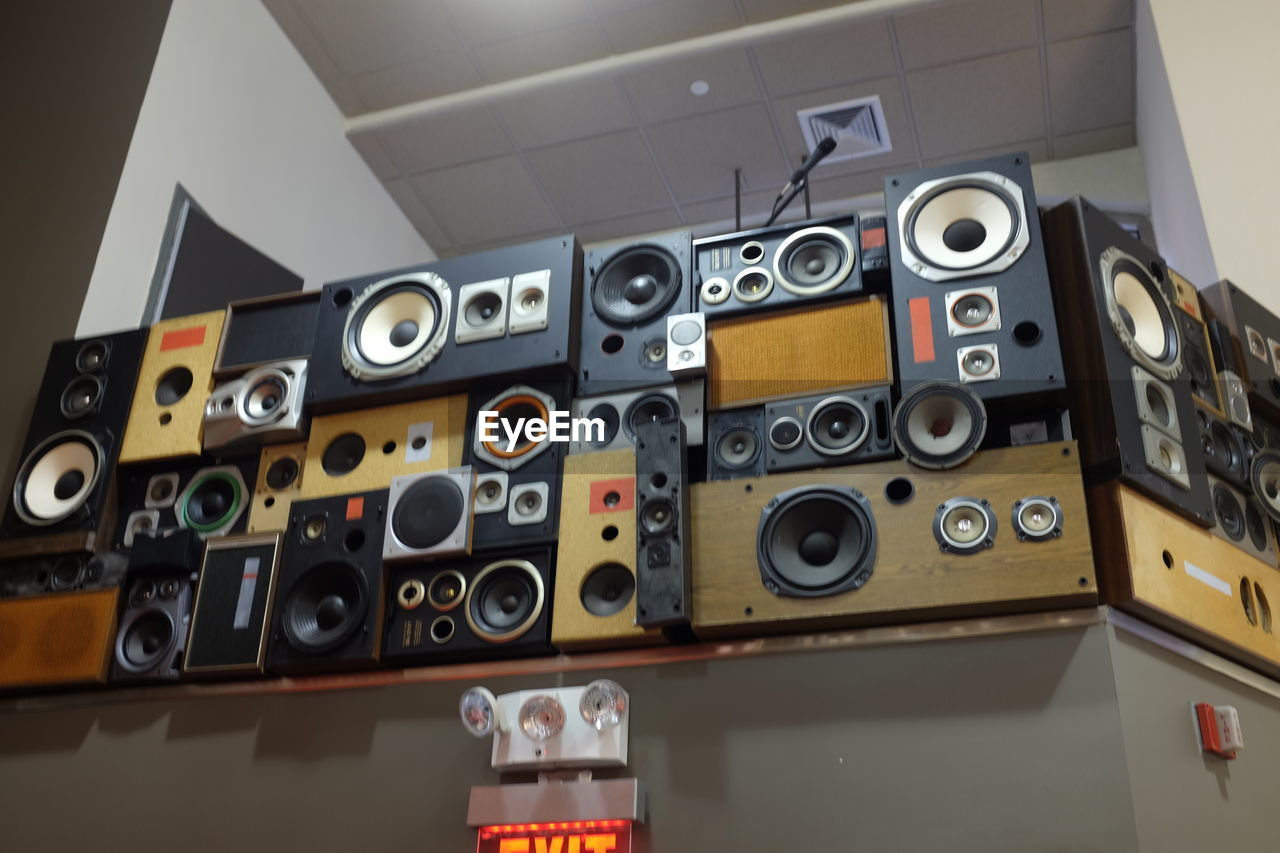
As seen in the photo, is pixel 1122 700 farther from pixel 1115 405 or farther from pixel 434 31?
pixel 434 31

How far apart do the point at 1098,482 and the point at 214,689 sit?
1.96m

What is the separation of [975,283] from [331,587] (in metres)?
1.57

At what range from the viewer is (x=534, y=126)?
4.27 m

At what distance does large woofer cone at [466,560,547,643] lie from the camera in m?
2.29

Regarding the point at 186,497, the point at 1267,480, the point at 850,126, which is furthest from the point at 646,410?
the point at 850,126

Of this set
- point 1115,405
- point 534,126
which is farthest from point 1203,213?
point 534,126

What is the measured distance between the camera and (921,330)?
7.52ft

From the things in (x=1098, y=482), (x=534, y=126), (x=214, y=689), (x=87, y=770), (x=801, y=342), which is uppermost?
(x=534, y=126)

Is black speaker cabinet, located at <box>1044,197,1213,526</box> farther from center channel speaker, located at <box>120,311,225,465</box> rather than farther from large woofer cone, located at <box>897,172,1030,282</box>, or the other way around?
center channel speaker, located at <box>120,311,225,465</box>

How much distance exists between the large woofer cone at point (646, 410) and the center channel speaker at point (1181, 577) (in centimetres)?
91

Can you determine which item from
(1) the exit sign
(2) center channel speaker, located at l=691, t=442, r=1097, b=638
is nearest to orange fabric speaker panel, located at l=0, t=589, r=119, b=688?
(1) the exit sign

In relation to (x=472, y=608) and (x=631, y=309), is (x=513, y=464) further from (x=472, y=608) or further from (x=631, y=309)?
(x=631, y=309)

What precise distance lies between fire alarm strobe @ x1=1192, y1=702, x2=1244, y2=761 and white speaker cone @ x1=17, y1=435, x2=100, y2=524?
2582mm

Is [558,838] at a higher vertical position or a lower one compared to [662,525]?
lower
